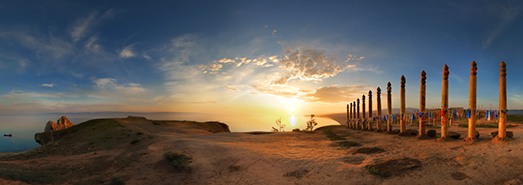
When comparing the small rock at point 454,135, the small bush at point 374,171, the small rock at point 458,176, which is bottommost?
the small bush at point 374,171

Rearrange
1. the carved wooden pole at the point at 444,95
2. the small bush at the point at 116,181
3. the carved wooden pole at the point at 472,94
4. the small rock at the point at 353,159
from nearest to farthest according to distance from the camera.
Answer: the small rock at the point at 353,159
the small bush at the point at 116,181
the carved wooden pole at the point at 472,94
the carved wooden pole at the point at 444,95

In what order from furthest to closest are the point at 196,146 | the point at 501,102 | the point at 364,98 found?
the point at 364,98 → the point at 196,146 → the point at 501,102

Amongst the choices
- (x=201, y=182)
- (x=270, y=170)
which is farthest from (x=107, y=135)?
(x=270, y=170)

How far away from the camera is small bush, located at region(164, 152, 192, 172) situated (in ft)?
49.4

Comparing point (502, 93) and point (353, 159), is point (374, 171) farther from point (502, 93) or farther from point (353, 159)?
point (502, 93)

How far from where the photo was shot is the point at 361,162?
13.0 metres

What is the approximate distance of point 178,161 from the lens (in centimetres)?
1556

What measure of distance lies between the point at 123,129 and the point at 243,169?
785 inches

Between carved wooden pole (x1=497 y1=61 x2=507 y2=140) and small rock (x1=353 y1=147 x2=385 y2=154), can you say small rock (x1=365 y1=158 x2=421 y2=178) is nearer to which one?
small rock (x1=353 y1=147 x2=385 y2=154)

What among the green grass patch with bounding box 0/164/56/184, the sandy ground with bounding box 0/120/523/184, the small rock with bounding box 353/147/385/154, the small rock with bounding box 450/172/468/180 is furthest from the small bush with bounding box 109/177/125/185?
the small rock with bounding box 450/172/468/180

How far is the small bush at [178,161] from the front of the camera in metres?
15.1

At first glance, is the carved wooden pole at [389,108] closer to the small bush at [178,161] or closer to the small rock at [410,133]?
the small rock at [410,133]

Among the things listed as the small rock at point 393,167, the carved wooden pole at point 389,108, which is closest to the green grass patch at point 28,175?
the small rock at point 393,167

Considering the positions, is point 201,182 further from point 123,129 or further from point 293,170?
point 123,129
